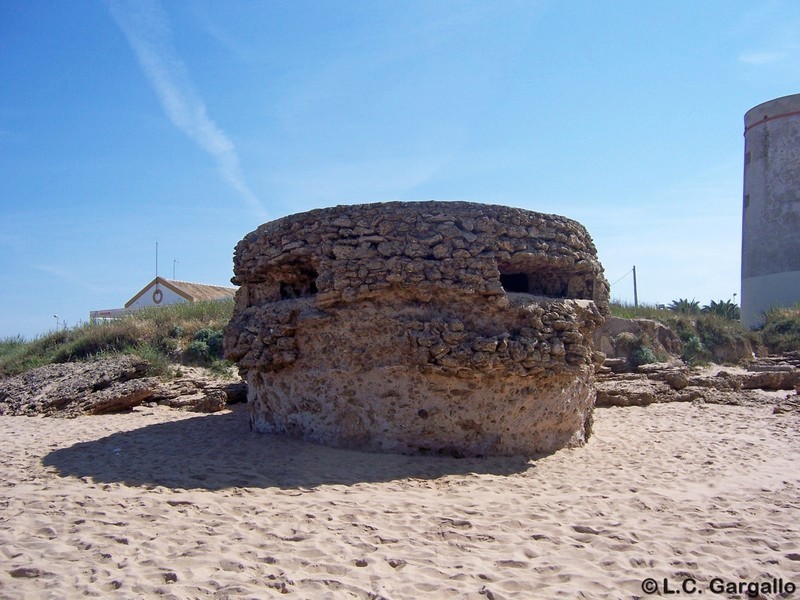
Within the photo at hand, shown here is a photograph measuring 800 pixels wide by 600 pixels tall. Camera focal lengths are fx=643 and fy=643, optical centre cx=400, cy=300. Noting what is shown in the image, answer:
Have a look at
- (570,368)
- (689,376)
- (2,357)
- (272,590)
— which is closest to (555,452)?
(570,368)

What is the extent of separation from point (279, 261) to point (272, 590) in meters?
4.31

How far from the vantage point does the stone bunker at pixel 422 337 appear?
6684mm

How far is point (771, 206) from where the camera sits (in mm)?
22188

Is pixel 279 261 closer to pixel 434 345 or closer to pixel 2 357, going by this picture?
pixel 434 345

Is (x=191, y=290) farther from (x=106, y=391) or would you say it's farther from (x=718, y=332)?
(x=718, y=332)

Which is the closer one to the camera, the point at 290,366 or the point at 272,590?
the point at 272,590

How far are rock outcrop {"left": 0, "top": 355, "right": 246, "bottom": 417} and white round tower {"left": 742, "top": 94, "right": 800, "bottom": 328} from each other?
1840 centimetres

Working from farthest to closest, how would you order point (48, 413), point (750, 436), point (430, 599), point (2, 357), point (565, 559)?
point (2, 357), point (48, 413), point (750, 436), point (565, 559), point (430, 599)

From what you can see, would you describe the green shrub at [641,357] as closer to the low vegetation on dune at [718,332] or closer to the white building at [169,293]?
the low vegetation on dune at [718,332]

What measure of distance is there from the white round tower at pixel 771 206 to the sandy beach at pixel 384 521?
16.9m

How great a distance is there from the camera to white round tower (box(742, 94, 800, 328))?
21688mm

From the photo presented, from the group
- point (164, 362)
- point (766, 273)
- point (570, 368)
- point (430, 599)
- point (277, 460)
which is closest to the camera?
point (430, 599)

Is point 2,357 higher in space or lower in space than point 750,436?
higher

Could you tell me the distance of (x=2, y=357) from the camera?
51.0 ft
